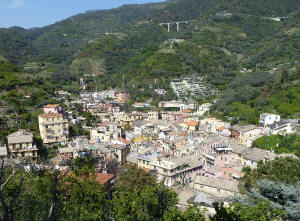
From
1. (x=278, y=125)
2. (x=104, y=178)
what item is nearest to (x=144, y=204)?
(x=104, y=178)

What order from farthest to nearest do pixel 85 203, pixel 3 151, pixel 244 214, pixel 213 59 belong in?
pixel 213 59
pixel 3 151
pixel 85 203
pixel 244 214

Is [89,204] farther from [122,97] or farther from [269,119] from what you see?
[122,97]

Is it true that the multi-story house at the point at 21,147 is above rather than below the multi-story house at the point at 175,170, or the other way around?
above

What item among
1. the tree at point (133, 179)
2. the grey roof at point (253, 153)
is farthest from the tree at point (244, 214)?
the grey roof at point (253, 153)

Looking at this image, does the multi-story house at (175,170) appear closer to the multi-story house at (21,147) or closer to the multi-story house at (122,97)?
the multi-story house at (21,147)

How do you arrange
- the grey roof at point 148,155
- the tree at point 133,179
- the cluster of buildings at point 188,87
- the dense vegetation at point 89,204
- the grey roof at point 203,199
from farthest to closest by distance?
1. the cluster of buildings at point 188,87
2. the grey roof at point 148,155
3. the tree at point 133,179
4. the grey roof at point 203,199
5. the dense vegetation at point 89,204

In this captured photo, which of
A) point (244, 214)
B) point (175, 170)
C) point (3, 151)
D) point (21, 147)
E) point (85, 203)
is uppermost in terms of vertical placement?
point (244, 214)

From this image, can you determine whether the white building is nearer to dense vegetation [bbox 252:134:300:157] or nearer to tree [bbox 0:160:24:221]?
dense vegetation [bbox 252:134:300:157]
